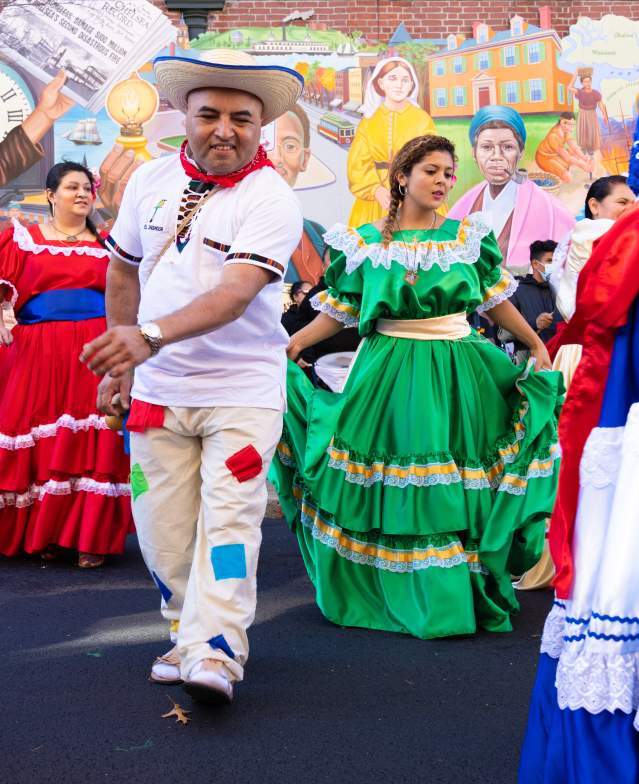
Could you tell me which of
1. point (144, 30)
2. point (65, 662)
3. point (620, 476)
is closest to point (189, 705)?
point (65, 662)

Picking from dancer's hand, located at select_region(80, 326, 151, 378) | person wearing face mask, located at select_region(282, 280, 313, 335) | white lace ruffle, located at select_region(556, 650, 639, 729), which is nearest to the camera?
white lace ruffle, located at select_region(556, 650, 639, 729)

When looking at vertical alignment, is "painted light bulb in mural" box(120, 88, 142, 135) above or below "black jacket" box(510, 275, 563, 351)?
above

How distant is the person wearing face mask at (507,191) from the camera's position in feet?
41.7

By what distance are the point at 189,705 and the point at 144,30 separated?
33.8ft

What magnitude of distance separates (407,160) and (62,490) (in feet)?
9.20

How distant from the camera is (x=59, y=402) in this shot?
22.6ft

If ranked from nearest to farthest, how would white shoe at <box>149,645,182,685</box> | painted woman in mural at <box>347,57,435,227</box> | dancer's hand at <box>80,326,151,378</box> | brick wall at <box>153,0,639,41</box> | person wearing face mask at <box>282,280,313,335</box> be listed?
dancer's hand at <box>80,326,151,378</box>, white shoe at <box>149,645,182,685</box>, person wearing face mask at <box>282,280,313,335</box>, painted woman in mural at <box>347,57,435,227</box>, brick wall at <box>153,0,639,41</box>

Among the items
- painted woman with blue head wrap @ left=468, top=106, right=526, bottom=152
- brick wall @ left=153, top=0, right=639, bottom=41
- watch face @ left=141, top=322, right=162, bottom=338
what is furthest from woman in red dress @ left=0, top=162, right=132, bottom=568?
painted woman with blue head wrap @ left=468, top=106, right=526, bottom=152

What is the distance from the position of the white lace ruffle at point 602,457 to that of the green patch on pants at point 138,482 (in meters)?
1.73

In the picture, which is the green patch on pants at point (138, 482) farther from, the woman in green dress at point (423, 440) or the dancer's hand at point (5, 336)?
the dancer's hand at point (5, 336)

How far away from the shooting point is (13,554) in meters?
6.93

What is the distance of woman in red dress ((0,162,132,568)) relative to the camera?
6.73m

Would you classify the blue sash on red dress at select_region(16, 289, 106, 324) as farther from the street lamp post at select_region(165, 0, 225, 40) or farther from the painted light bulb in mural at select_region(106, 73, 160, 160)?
the street lamp post at select_region(165, 0, 225, 40)

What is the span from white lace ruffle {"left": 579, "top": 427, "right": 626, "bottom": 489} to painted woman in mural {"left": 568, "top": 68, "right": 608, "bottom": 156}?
35.7 feet
